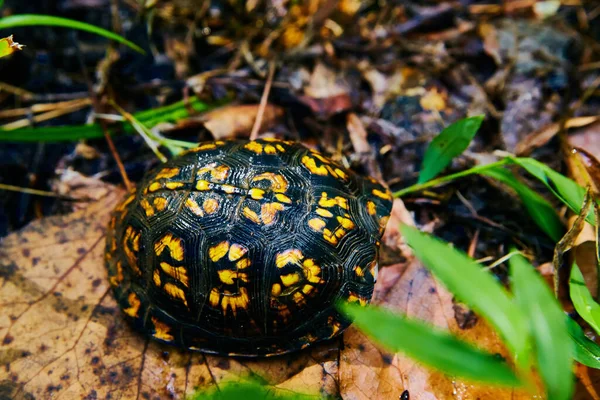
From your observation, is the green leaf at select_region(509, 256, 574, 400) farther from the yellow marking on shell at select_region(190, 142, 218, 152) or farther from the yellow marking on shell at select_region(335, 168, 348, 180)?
the yellow marking on shell at select_region(190, 142, 218, 152)

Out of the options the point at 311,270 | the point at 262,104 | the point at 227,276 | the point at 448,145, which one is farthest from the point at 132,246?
the point at 448,145

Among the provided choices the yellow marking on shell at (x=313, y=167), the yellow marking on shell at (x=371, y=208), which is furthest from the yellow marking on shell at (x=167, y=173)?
the yellow marking on shell at (x=371, y=208)

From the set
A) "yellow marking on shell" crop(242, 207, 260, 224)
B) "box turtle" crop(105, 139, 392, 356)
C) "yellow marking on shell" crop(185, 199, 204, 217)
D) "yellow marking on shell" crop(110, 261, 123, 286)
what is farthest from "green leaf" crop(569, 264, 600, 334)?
"yellow marking on shell" crop(110, 261, 123, 286)

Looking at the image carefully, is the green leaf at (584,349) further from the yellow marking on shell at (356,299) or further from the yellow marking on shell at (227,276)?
the yellow marking on shell at (227,276)

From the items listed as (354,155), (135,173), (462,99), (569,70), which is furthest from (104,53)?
(569,70)

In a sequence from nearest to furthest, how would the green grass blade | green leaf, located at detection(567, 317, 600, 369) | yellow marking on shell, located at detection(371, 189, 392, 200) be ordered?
green leaf, located at detection(567, 317, 600, 369) < yellow marking on shell, located at detection(371, 189, 392, 200) < the green grass blade

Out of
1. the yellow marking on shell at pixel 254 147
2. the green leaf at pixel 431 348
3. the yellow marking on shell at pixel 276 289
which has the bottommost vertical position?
the yellow marking on shell at pixel 276 289

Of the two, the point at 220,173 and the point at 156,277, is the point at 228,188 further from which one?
the point at 156,277
